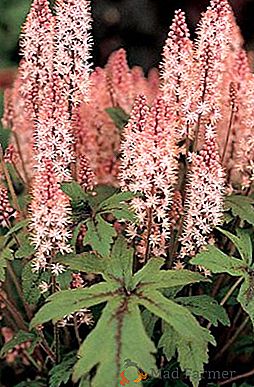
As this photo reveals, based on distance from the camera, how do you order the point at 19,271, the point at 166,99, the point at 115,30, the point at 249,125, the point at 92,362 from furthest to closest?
1. the point at 115,30
2. the point at 19,271
3. the point at 249,125
4. the point at 166,99
5. the point at 92,362

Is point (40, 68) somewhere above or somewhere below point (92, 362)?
above

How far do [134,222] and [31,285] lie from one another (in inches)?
8.5

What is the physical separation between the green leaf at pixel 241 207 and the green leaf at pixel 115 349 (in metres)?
0.43

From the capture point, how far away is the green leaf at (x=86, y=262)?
1.23 m

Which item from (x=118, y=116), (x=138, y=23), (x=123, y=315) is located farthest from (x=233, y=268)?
(x=138, y=23)

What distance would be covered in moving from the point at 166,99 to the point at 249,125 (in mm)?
209

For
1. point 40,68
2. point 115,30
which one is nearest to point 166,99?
point 40,68

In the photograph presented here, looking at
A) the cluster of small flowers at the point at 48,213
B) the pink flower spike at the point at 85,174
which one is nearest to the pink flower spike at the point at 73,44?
the pink flower spike at the point at 85,174

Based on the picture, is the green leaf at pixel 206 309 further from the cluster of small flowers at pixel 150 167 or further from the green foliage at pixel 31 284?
the green foliage at pixel 31 284

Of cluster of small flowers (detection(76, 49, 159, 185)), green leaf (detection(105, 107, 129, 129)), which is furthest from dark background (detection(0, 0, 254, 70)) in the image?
green leaf (detection(105, 107, 129, 129))

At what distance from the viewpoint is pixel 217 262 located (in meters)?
1.24

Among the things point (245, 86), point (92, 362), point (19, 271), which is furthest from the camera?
point (19, 271)

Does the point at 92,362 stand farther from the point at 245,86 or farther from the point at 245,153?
the point at 245,86

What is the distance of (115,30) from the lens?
181 inches
